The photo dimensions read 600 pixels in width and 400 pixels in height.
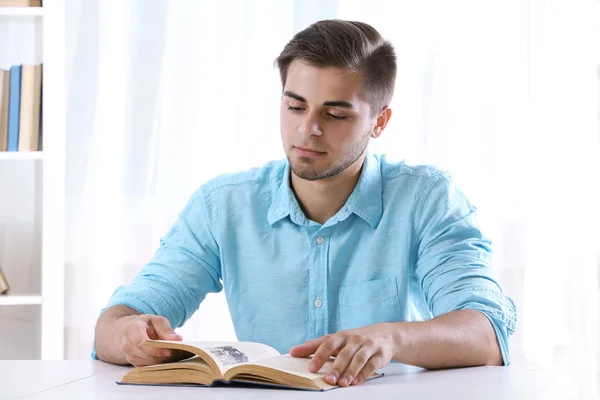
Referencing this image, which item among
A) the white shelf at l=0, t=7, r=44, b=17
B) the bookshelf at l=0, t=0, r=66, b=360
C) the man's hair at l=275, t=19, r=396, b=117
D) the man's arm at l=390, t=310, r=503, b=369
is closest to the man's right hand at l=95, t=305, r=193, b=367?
the man's arm at l=390, t=310, r=503, b=369

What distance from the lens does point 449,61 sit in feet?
9.09

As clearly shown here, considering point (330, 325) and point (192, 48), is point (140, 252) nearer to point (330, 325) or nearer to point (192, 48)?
point (192, 48)

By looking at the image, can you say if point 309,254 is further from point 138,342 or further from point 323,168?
point 138,342

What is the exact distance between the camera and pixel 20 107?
261cm

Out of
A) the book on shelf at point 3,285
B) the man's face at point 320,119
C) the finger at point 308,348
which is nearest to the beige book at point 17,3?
the book on shelf at point 3,285

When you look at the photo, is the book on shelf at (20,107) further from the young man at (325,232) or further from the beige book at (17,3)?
the young man at (325,232)

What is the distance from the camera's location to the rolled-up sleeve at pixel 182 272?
1.67m

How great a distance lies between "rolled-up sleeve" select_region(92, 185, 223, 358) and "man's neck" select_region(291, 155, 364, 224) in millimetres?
207

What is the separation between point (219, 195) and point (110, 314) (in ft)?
1.38

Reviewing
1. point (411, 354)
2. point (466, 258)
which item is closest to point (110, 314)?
point (411, 354)

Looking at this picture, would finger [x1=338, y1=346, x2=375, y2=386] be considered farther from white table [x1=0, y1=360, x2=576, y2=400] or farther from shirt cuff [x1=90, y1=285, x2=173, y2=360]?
shirt cuff [x1=90, y1=285, x2=173, y2=360]

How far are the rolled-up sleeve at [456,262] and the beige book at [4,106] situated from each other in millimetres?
1482

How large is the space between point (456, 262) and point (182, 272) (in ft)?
1.90

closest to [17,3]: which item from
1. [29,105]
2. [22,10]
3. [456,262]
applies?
[22,10]
